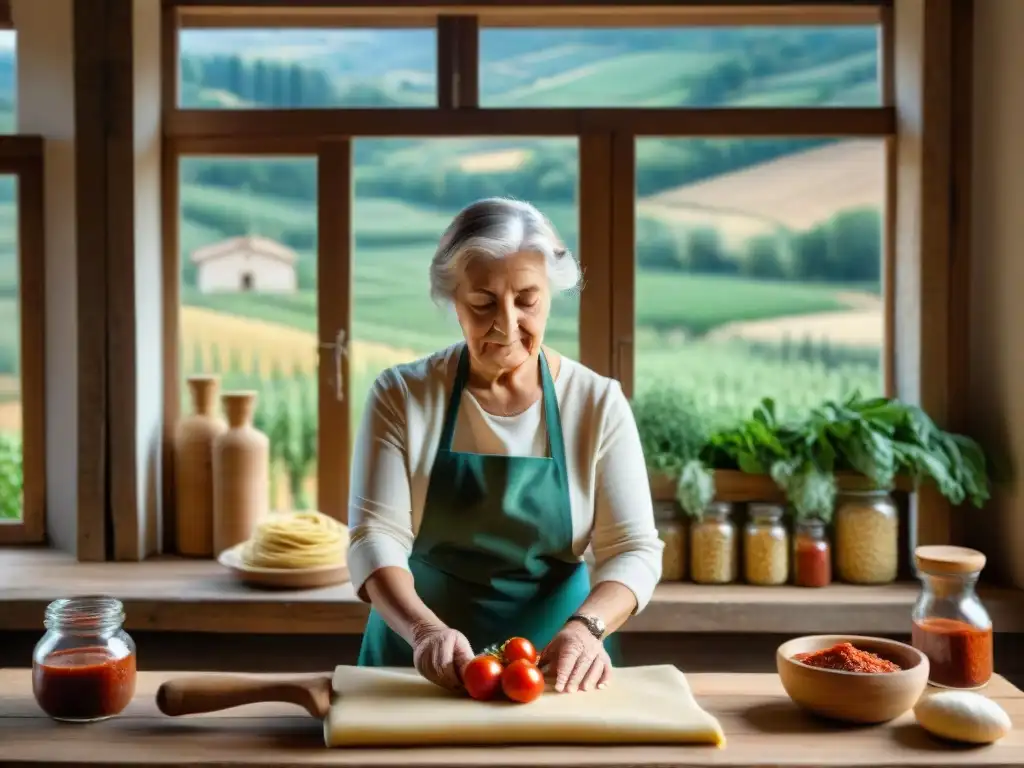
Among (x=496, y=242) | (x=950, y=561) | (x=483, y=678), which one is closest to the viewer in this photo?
(x=483, y=678)

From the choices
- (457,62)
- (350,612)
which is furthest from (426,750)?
(457,62)

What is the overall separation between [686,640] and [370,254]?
1.57 metres

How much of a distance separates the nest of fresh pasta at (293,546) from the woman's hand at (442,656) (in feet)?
4.32

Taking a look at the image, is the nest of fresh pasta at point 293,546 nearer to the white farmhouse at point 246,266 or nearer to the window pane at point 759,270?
the white farmhouse at point 246,266

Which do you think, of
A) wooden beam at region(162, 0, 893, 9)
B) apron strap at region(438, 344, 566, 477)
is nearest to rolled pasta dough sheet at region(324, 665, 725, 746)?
apron strap at region(438, 344, 566, 477)

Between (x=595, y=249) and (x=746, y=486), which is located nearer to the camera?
(x=746, y=486)

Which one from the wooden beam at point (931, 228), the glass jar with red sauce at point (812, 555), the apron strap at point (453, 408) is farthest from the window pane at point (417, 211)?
the apron strap at point (453, 408)

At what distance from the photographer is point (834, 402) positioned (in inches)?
132

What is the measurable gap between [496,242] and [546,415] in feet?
1.24

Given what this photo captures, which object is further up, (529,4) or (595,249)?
(529,4)

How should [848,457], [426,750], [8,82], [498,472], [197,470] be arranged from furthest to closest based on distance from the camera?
[8,82]
[197,470]
[848,457]
[498,472]
[426,750]

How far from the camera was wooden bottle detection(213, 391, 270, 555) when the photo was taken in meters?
3.37

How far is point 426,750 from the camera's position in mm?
1594

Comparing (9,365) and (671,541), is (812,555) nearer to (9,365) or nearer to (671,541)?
(671,541)
